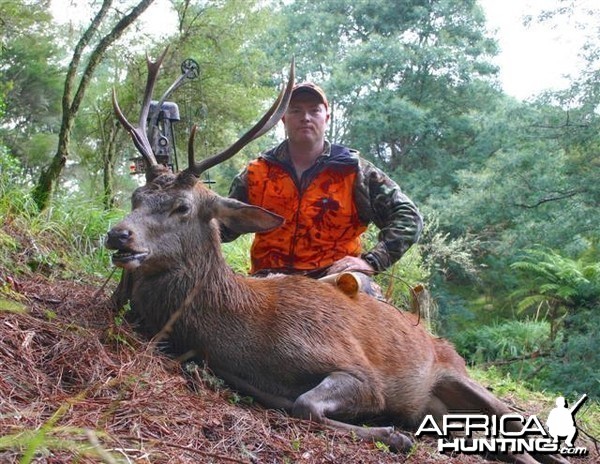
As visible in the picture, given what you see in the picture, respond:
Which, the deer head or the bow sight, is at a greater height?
the bow sight

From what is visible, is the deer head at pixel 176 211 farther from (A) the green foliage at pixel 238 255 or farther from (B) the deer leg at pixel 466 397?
(A) the green foliage at pixel 238 255

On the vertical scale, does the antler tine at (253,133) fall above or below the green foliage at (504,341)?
above

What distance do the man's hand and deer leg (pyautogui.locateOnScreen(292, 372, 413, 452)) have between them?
96 cm

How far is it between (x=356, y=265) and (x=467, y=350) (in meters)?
10.3

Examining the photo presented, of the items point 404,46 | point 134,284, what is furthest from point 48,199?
point 404,46

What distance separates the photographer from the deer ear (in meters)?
4.00

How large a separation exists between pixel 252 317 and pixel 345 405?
26.3 inches

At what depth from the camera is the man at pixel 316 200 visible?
5000 millimetres

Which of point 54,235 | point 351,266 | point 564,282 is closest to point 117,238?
point 351,266

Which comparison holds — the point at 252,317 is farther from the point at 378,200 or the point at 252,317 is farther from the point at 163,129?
the point at 163,129

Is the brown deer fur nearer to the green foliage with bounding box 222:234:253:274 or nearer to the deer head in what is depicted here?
the deer head

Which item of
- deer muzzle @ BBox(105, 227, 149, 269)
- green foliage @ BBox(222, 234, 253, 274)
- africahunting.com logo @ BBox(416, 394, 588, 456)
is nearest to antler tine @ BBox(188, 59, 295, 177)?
Result: deer muzzle @ BBox(105, 227, 149, 269)

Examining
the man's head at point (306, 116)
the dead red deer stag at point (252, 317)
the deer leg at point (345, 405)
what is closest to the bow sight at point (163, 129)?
the man's head at point (306, 116)

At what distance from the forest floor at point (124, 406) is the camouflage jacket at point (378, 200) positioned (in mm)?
1449
